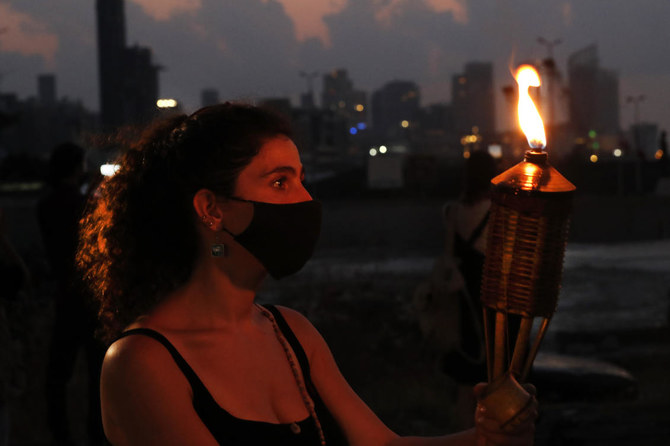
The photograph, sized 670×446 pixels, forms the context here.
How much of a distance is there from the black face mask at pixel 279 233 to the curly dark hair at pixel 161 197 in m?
0.09

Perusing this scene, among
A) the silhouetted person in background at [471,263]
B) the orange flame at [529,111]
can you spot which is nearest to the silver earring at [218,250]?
the orange flame at [529,111]

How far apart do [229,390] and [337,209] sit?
3515cm

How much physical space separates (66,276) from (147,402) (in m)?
4.40

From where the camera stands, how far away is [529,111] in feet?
5.86

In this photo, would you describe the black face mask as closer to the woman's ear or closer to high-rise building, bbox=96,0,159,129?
the woman's ear

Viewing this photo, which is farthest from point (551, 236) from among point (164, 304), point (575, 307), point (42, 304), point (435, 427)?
point (575, 307)

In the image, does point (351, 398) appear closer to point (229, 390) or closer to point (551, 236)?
point (229, 390)

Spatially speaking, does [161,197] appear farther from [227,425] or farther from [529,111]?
[529,111]

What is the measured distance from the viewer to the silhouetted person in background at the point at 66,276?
620 centimetres

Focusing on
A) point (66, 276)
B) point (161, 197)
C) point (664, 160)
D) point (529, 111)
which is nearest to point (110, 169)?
point (161, 197)

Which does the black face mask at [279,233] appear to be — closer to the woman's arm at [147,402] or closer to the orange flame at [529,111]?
the woman's arm at [147,402]

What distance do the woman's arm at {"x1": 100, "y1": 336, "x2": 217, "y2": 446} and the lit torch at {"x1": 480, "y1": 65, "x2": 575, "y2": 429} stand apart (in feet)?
2.11

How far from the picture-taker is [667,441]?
6816mm

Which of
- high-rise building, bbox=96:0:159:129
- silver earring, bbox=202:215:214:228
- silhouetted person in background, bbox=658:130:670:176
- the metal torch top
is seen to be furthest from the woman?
high-rise building, bbox=96:0:159:129
